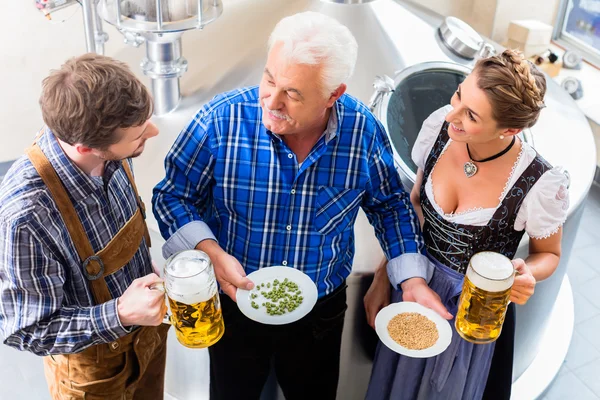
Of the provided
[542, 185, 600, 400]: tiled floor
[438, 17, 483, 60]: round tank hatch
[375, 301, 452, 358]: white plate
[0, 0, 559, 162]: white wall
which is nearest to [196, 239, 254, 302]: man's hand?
[375, 301, 452, 358]: white plate

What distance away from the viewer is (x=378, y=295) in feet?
7.66

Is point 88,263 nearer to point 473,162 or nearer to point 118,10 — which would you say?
point 118,10

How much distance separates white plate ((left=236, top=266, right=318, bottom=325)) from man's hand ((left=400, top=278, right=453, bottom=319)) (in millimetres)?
314

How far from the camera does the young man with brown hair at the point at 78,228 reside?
1.60 meters

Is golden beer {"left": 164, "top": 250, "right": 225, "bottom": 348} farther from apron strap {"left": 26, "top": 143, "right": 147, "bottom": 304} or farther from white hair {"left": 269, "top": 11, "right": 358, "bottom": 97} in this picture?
white hair {"left": 269, "top": 11, "right": 358, "bottom": 97}

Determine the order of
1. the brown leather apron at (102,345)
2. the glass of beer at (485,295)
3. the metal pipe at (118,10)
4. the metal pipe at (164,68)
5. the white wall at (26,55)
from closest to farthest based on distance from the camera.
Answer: the brown leather apron at (102,345)
the glass of beer at (485,295)
the metal pipe at (118,10)
the metal pipe at (164,68)
the white wall at (26,55)

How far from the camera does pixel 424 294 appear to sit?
6.80 ft

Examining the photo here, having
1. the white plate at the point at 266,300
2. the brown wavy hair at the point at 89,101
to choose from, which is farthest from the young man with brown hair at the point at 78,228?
the white plate at the point at 266,300

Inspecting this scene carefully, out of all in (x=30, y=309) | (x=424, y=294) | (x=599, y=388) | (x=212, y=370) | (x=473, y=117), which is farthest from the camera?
(x=599, y=388)

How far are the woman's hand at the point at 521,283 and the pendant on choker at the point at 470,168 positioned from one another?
293 millimetres

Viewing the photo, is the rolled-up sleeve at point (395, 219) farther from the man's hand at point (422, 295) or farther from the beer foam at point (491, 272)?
the beer foam at point (491, 272)

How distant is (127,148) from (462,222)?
39.4 inches

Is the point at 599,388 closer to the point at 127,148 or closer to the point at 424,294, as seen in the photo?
the point at 424,294

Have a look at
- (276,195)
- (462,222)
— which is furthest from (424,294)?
(276,195)
